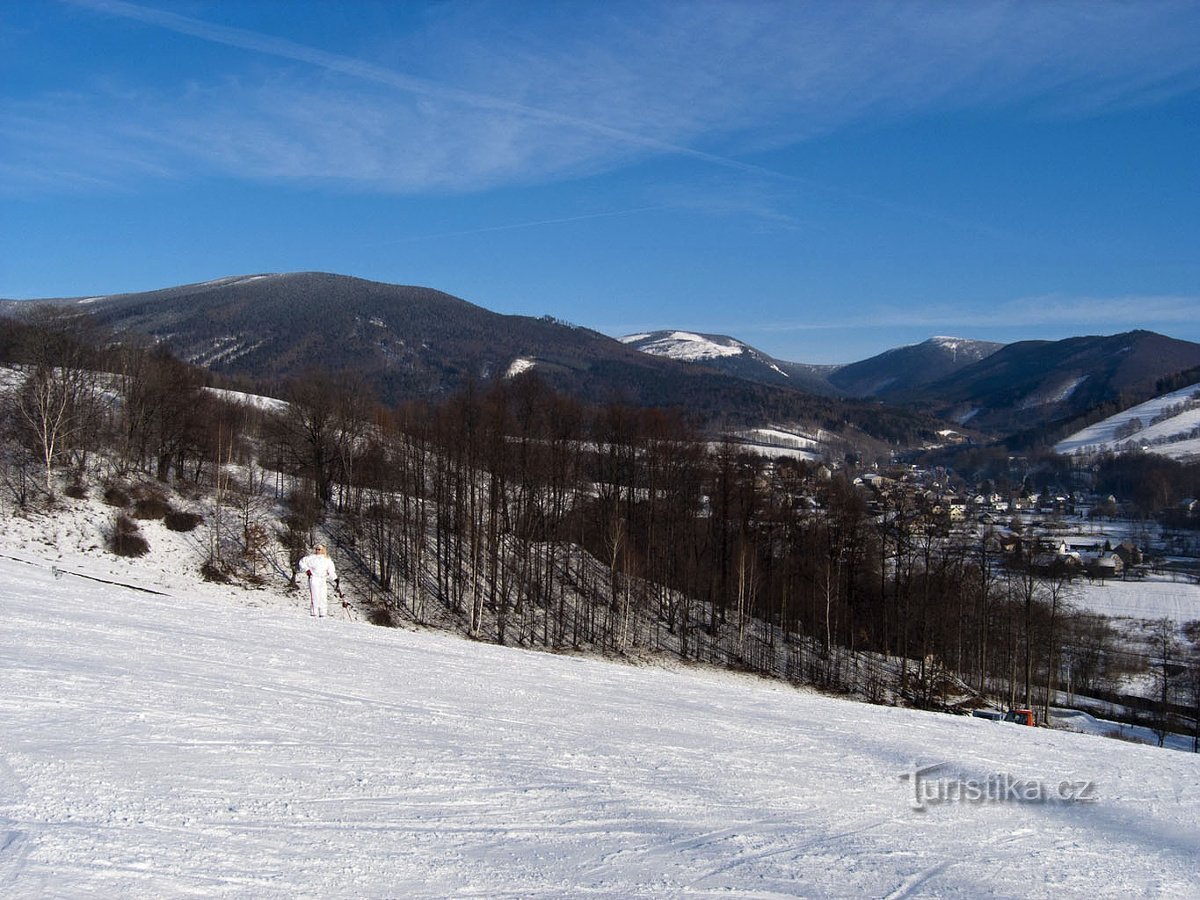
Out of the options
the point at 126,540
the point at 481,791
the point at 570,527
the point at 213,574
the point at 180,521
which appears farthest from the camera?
the point at 570,527

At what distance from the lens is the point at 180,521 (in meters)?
36.8

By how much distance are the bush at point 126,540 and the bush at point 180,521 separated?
158 centimetres

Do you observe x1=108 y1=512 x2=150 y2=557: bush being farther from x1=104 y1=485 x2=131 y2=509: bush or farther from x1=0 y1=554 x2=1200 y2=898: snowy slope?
x1=0 y1=554 x2=1200 y2=898: snowy slope

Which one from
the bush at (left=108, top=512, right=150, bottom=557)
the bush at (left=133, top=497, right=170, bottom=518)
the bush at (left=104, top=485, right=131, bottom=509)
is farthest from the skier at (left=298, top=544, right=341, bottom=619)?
the bush at (left=104, top=485, right=131, bottom=509)

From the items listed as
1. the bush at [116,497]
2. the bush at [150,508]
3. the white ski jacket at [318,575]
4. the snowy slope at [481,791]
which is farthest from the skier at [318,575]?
the bush at [116,497]

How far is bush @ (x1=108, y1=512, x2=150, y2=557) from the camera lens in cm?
3319

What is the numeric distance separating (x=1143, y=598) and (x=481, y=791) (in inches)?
3304

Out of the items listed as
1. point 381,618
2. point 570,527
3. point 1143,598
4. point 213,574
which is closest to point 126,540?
point 213,574

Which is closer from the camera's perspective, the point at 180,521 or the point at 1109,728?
the point at 1109,728

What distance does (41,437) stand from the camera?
37219 mm

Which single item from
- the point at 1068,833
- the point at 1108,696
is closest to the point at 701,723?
the point at 1068,833

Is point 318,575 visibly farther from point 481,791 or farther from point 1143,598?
point 1143,598

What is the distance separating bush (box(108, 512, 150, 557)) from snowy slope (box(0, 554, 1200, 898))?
76.0ft

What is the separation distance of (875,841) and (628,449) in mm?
35740
